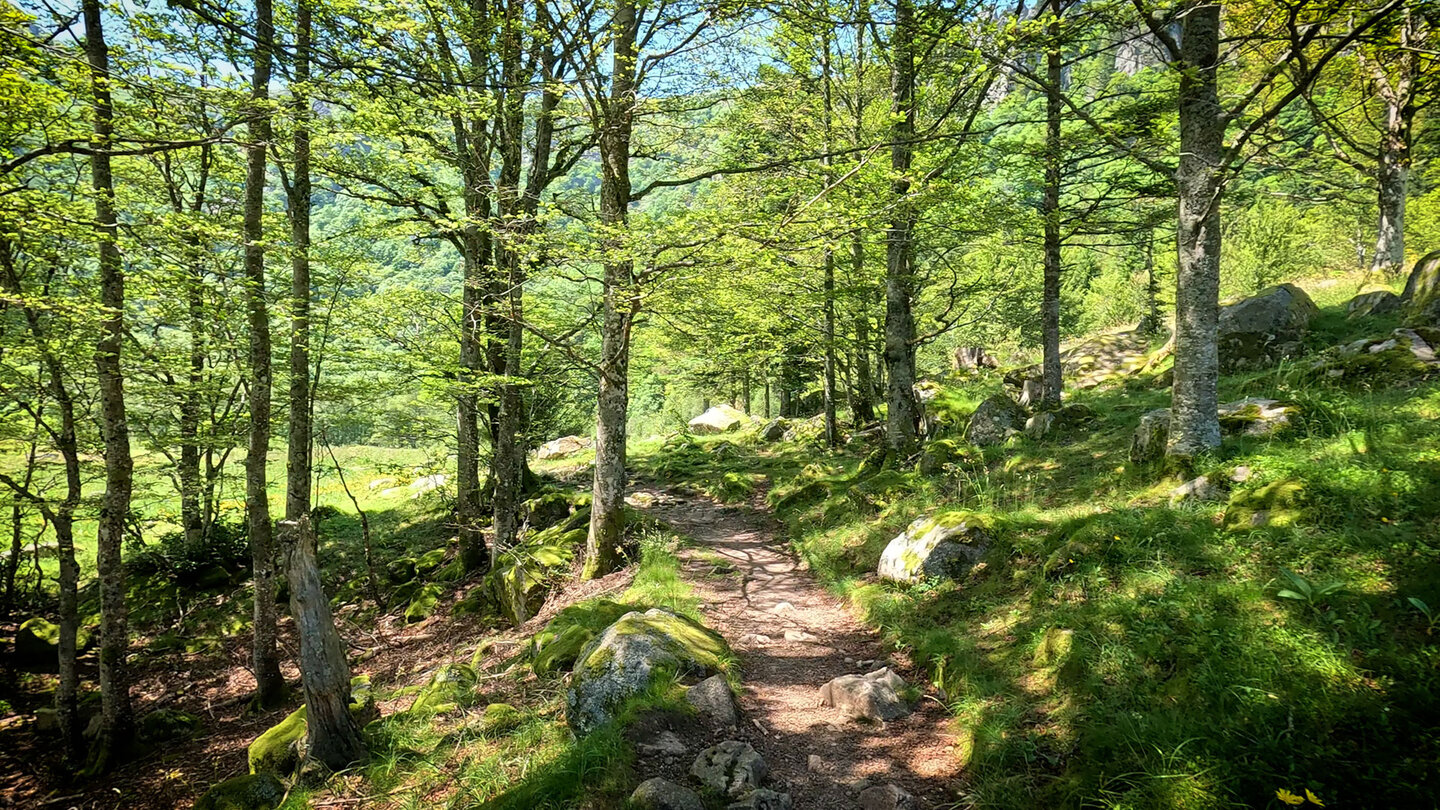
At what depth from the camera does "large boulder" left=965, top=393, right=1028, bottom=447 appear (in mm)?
11828

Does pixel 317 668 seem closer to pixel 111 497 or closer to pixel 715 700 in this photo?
pixel 715 700

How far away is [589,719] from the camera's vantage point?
186 inches

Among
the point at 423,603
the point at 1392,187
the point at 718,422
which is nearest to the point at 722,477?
the point at 423,603

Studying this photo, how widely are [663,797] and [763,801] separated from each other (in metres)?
0.64

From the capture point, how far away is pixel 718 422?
1254 inches

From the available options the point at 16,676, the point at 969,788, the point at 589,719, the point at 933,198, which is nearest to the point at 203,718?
the point at 16,676

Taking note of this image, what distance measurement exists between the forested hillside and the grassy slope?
29mm

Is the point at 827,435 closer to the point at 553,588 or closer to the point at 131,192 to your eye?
the point at 553,588

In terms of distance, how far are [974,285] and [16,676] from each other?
63.0ft

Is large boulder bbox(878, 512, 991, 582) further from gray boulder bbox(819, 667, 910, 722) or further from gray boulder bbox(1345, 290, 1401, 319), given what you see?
gray boulder bbox(1345, 290, 1401, 319)

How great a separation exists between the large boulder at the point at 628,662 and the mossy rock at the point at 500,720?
493 millimetres

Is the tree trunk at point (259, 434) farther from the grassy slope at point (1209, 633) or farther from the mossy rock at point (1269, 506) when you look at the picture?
the mossy rock at point (1269, 506)

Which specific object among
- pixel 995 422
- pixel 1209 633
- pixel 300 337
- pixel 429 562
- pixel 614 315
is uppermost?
pixel 614 315

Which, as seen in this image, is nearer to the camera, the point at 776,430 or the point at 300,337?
the point at 300,337
